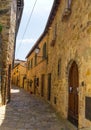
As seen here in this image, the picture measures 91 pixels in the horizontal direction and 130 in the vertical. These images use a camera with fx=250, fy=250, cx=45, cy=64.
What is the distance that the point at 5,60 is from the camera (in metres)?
12.1

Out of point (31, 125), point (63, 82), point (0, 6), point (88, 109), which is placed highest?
point (0, 6)

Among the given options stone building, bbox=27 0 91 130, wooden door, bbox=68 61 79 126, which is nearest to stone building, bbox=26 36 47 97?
stone building, bbox=27 0 91 130

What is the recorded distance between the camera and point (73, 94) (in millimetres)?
8141

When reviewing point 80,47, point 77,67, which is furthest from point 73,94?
point 80,47

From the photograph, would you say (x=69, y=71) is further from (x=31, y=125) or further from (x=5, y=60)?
(x=5, y=60)

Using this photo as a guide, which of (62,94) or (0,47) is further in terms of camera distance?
(0,47)

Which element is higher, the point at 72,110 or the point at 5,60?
the point at 5,60

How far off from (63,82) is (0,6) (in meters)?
5.16

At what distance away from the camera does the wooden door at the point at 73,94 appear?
7733mm

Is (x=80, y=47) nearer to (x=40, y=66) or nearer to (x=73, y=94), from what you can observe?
(x=73, y=94)

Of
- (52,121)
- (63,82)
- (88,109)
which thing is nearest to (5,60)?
(63,82)

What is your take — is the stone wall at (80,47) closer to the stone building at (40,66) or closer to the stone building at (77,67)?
the stone building at (77,67)

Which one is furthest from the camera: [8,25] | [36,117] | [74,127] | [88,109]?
[8,25]

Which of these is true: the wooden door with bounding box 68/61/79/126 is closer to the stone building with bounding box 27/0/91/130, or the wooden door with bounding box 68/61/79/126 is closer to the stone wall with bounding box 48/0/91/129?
the stone building with bounding box 27/0/91/130
